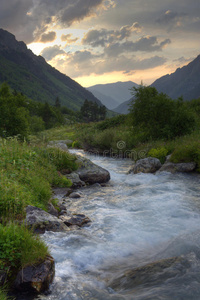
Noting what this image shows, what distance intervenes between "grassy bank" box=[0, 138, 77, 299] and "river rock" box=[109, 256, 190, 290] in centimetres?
165

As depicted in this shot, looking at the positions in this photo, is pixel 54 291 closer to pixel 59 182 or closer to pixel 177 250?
pixel 177 250

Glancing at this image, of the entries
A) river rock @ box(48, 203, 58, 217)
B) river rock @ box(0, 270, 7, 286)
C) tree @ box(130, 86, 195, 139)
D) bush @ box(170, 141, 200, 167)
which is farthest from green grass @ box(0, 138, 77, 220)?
tree @ box(130, 86, 195, 139)

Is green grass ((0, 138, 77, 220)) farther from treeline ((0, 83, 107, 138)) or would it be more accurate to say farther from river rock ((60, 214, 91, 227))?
treeline ((0, 83, 107, 138))

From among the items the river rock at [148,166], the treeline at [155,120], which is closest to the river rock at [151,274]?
the river rock at [148,166]

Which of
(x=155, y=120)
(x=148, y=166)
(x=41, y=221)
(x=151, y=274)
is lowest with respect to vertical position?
(x=151, y=274)

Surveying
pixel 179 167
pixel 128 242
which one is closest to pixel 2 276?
pixel 128 242

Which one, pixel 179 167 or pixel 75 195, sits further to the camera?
pixel 179 167

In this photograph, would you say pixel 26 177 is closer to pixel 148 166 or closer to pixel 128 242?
pixel 128 242

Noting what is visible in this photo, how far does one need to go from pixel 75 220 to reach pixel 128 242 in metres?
2.01

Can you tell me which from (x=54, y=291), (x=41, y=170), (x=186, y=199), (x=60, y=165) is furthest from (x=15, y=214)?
(x=60, y=165)

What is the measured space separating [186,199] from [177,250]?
440cm

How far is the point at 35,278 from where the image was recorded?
4.15 metres

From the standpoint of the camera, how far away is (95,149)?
27141 mm

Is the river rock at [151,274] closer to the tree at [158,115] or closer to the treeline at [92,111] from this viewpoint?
the tree at [158,115]
